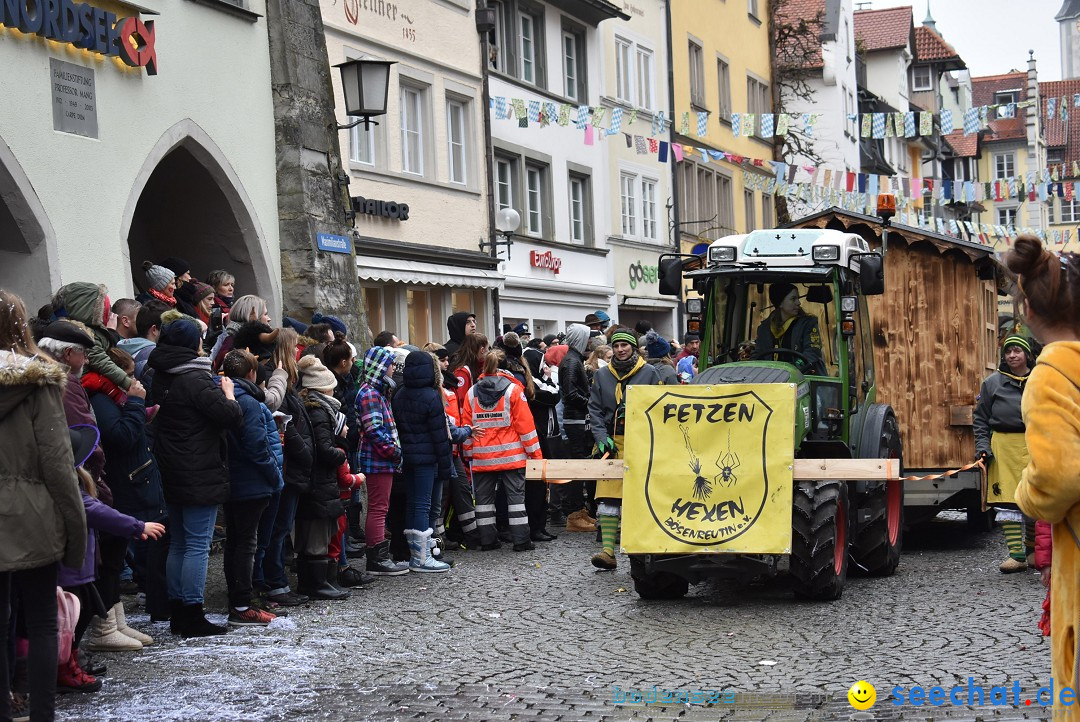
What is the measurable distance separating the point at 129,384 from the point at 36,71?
562 cm

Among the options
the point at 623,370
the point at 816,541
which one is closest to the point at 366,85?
the point at 623,370

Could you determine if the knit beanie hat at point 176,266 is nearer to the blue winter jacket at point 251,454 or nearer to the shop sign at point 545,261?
the blue winter jacket at point 251,454

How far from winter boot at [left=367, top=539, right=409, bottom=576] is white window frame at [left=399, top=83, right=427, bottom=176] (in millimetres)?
10329

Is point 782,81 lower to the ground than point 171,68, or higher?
higher

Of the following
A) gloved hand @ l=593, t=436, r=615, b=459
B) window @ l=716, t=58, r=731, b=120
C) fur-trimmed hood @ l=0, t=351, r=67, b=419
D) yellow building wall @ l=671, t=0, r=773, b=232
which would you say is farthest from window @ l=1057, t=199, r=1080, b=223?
fur-trimmed hood @ l=0, t=351, r=67, b=419

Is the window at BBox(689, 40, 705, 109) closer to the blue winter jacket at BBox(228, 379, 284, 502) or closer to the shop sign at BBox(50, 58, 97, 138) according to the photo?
the shop sign at BBox(50, 58, 97, 138)

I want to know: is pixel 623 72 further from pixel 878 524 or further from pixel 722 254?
pixel 878 524

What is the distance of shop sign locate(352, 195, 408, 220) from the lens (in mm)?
19891

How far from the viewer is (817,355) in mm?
11250

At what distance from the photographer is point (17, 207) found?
42.6 feet

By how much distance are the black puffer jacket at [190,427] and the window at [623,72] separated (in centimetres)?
2215

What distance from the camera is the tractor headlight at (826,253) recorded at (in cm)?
1102

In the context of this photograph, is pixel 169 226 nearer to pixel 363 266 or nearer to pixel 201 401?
pixel 363 266

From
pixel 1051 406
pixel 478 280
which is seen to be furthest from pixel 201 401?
pixel 478 280
